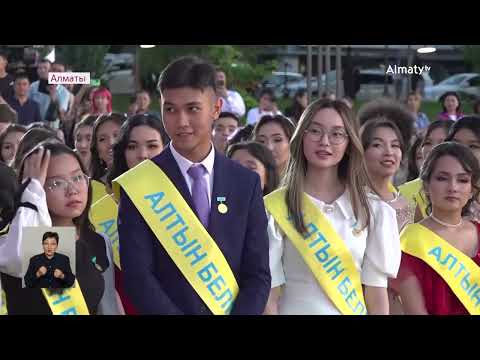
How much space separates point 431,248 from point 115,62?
309cm

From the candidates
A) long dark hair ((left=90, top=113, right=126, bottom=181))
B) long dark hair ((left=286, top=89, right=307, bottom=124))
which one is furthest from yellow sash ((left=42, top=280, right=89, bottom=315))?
long dark hair ((left=286, top=89, right=307, bottom=124))

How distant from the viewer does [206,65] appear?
115 inches

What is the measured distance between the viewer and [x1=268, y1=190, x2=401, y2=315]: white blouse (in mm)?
3125

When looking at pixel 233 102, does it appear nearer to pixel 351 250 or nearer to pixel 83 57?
pixel 83 57

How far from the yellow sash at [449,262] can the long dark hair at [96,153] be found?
160 centimetres

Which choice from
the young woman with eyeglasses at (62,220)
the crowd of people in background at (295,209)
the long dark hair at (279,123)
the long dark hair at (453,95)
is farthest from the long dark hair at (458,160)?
the long dark hair at (453,95)

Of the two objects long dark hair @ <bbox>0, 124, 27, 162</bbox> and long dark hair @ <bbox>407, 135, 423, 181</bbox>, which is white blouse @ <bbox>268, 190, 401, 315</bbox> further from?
long dark hair @ <bbox>0, 124, 27, 162</bbox>

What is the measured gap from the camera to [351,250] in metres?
3.19

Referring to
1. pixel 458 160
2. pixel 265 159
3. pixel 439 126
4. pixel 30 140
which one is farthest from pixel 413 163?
pixel 30 140

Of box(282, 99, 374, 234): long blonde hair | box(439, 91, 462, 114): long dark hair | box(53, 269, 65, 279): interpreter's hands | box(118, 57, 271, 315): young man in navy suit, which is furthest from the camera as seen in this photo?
box(439, 91, 462, 114): long dark hair

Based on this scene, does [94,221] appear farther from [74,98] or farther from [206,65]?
[74,98]

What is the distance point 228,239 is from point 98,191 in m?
1.43

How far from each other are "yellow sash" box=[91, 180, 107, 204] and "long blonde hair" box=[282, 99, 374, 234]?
45.0 inches

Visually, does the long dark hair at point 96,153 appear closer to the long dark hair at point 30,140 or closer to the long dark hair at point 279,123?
the long dark hair at point 30,140
